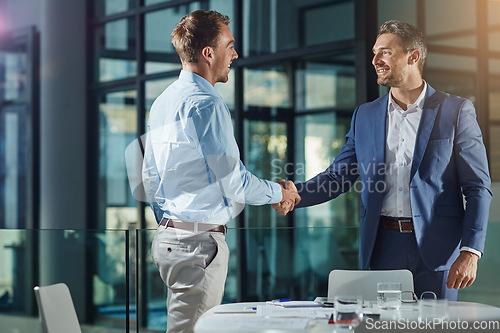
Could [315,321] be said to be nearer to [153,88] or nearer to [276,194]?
[276,194]

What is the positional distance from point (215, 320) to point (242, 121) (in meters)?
5.59

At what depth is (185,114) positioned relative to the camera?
3.15 meters

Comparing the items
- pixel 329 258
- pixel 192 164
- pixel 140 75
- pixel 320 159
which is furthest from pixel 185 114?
pixel 140 75

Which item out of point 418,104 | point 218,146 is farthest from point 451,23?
point 218,146

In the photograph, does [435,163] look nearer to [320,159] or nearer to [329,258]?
[329,258]

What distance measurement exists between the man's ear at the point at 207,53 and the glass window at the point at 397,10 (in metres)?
3.66

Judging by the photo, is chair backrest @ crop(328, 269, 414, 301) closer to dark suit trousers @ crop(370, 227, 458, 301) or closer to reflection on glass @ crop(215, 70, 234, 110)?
dark suit trousers @ crop(370, 227, 458, 301)

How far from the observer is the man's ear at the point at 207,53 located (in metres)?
3.34

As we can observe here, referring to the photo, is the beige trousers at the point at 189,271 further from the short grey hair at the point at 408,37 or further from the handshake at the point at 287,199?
the short grey hair at the point at 408,37

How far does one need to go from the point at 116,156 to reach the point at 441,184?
20.9ft

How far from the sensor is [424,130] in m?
3.56

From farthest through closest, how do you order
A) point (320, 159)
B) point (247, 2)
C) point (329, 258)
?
point (247, 2), point (320, 159), point (329, 258)

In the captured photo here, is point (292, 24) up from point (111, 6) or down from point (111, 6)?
down

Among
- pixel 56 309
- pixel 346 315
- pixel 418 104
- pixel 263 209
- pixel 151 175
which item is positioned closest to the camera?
pixel 346 315
